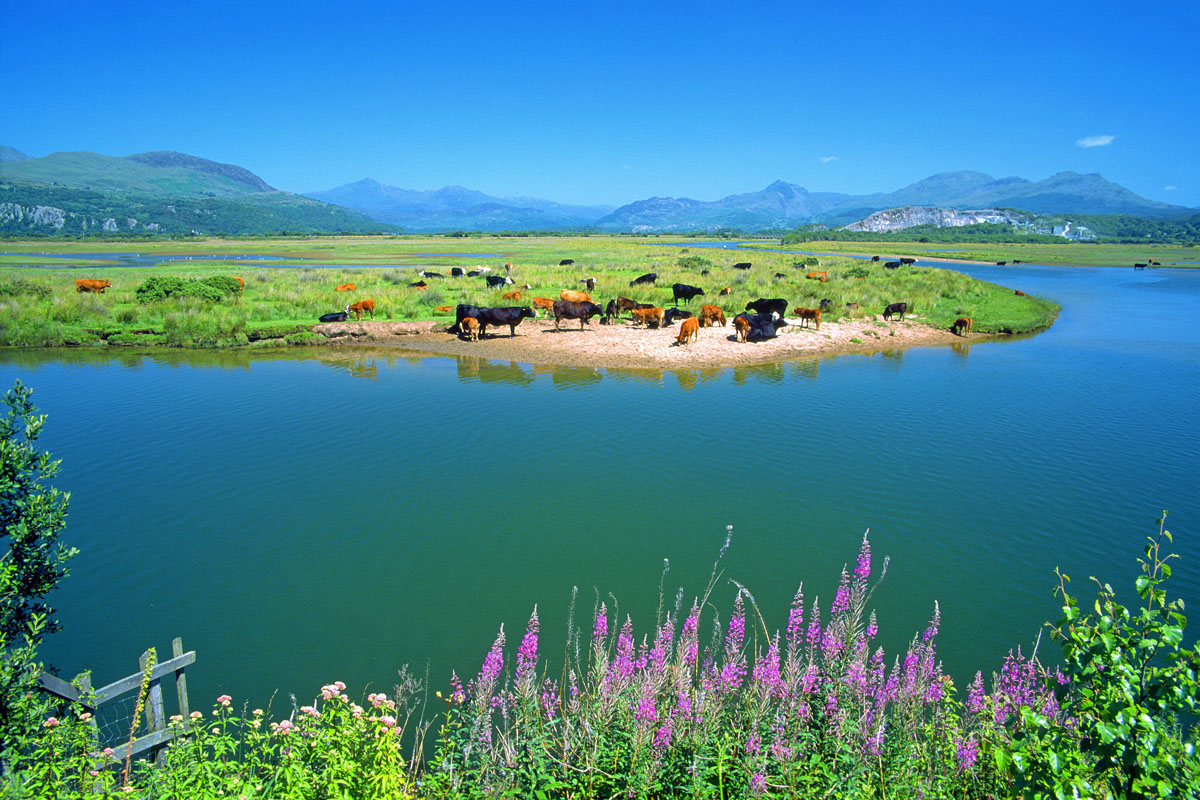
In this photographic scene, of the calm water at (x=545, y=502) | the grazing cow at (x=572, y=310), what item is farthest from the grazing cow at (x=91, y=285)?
the grazing cow at (x=572, y=310)

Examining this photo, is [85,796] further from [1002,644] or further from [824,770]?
[1002,644]

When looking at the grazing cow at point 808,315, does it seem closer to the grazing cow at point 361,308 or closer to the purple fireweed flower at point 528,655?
the grazing cow at point 361,308

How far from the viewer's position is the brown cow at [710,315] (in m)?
24.5

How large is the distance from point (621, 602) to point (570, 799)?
11.9 ft

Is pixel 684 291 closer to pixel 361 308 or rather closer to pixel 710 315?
pixel 710 315

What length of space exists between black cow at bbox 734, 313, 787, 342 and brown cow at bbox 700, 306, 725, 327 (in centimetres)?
147

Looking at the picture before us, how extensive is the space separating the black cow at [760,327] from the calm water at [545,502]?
199 inches

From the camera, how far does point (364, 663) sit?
6258mm

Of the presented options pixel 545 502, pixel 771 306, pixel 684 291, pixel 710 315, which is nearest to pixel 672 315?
pixel 710 315

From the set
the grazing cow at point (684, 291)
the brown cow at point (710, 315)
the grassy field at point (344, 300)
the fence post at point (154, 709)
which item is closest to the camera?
the fence post at point (154, 709)

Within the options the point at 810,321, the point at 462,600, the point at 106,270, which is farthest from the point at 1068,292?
the point at 106,270

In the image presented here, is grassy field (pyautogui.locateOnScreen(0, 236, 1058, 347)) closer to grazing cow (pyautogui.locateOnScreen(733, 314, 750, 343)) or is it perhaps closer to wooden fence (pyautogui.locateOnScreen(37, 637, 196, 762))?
grazing cow (pyautogui.locateOnScreen(733, 314, 750, 343))

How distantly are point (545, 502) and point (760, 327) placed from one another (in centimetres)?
1575

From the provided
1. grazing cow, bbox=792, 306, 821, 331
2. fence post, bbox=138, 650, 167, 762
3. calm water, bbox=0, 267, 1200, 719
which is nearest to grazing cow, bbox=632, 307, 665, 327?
Result: grazing cow, bbox=792, 306, 821, 331
